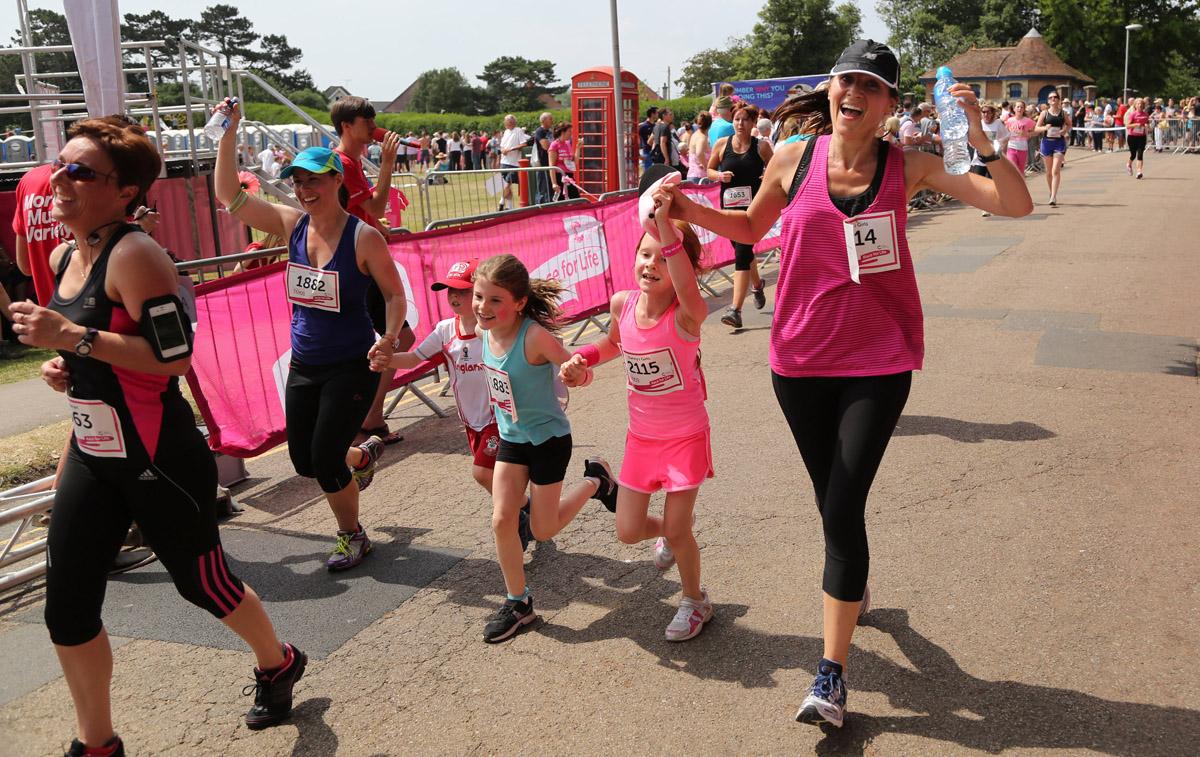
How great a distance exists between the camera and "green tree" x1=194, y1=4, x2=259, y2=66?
116 meters

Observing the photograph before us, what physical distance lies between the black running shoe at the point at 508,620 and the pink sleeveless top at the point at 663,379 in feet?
2.83

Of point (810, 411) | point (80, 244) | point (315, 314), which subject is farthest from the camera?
point (315, 314)

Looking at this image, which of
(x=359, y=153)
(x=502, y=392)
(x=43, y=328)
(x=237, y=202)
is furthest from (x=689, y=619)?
(x=359, y=153)

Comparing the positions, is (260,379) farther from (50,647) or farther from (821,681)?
(821,681)

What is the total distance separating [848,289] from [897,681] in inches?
55.1

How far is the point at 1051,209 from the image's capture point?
19125 millimetres

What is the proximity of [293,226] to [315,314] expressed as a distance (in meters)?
0.52

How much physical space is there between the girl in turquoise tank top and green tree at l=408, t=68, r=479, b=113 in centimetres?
11099

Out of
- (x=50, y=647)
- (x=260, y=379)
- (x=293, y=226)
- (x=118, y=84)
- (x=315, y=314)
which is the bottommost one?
(x=50, y=647)

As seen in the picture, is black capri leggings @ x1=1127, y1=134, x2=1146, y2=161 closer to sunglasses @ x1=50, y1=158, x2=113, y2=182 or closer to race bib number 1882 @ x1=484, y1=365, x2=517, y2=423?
race bib number 1882 @ x1=484, y1=365, x2=517, y2=423

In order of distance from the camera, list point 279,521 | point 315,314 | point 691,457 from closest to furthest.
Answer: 1. point 691,457
2. point 315,314
3. point 279,521

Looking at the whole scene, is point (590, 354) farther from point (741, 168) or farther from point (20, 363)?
point (20, 363)

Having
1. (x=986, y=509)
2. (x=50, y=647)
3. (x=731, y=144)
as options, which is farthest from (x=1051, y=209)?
(x=50, y=647)

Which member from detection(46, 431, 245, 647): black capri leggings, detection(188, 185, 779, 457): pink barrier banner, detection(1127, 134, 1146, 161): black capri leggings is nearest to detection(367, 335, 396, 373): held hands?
detection(46, 431, 245, 647): black capri leggings
